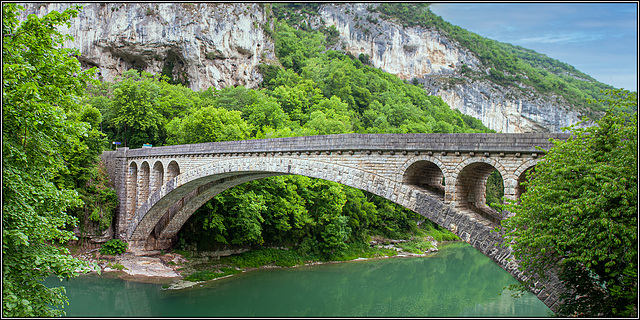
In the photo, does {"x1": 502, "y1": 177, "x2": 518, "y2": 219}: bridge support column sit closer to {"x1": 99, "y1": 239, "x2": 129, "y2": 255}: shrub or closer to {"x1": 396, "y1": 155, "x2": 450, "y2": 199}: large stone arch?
{"x1": 396, "y1": 155, "x2": 450, "y2": 199}: large stone arch

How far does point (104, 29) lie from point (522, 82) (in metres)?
71.4

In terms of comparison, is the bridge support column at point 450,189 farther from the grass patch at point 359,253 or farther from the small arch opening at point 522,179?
the grass patch at point 359,253

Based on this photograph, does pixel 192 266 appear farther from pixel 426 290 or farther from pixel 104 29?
pixel 104 29

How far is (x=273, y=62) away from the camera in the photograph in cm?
6247

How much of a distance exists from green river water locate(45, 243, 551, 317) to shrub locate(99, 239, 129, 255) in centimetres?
206

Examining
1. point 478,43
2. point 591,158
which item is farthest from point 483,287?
point 478,43

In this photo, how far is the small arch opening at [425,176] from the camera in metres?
10.8

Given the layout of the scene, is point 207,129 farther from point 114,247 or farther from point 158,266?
point 158,266

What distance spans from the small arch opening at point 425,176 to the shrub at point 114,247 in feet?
58.9

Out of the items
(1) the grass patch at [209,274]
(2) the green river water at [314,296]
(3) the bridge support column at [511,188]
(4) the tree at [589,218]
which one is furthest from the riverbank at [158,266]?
(4) the tree at [589,218]

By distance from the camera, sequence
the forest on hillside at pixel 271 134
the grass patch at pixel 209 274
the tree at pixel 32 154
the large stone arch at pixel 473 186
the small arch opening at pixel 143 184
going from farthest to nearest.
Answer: the forest on hillside at pixel 271 134 < the small arch opening at pixel 143 184 < the grass patch at pixel 209 274 < the large stone arch at pixel 473 186 < the tree at pixel 32 154

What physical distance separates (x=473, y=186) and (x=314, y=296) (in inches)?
468

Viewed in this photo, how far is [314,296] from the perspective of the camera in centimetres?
2002

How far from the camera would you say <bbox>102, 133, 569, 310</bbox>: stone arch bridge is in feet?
29.7
